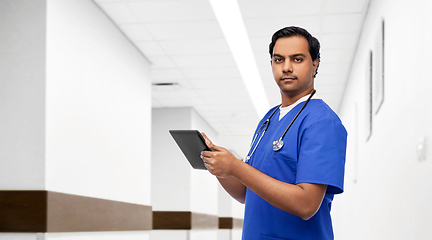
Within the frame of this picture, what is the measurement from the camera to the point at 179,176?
8.76 meters

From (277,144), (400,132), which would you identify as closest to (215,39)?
(400,132)

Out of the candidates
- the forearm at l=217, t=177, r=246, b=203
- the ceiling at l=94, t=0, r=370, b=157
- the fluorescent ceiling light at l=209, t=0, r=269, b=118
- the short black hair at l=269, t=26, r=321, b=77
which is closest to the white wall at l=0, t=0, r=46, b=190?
the ceiling at l=94, t=0, r=370, b=157

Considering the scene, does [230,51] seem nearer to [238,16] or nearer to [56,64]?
[238,16]

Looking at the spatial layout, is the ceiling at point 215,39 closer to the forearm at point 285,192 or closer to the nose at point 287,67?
the nose at point 287,67

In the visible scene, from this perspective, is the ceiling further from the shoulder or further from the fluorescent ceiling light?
the shoulder

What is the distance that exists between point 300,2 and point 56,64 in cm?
240

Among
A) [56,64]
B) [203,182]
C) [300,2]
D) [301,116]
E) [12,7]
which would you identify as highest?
[300,2]

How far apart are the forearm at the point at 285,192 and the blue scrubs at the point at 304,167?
0.10 feet

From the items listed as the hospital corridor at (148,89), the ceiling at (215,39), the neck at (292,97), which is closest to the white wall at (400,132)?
the hospital corridor at (148,89)

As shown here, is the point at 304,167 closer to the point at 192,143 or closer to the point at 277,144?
the point at 277,144

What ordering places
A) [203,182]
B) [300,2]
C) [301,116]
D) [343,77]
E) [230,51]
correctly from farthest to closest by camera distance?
[203,182], [343,77], [230,51], [300,2], [301,116]

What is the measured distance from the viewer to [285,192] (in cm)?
123

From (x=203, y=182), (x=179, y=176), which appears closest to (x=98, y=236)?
(x=179, y=176)

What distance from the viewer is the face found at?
1391 mm
